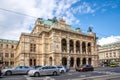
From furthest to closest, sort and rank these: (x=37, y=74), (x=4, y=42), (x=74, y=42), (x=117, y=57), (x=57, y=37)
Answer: (x=117, y=57)
(x=4, y=42)
(x=74, y=42)
(x=57, y=37)
(x=37, y=74)

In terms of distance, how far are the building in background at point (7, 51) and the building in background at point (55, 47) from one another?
1579 inches

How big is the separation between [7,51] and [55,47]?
51442 millimetres

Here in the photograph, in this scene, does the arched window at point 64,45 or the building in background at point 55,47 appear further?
the arched window at point 64,45

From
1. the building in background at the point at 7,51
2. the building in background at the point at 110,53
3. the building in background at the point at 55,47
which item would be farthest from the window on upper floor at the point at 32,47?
the building in background at the point at 110,53

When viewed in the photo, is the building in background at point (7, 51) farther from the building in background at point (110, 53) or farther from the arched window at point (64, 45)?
the building in background at point (110, 53)

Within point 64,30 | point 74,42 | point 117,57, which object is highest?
point 64,30

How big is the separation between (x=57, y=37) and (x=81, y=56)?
12020 millimetres

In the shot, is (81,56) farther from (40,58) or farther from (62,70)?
(62,70)

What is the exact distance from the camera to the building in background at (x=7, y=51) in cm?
8882

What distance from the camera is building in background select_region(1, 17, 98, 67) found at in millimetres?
49469

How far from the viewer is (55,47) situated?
49.2 meters

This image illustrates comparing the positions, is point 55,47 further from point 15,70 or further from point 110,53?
point 110,53

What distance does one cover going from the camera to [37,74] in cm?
2436

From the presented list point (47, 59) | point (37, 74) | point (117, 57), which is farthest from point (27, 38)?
point (117, 57)
